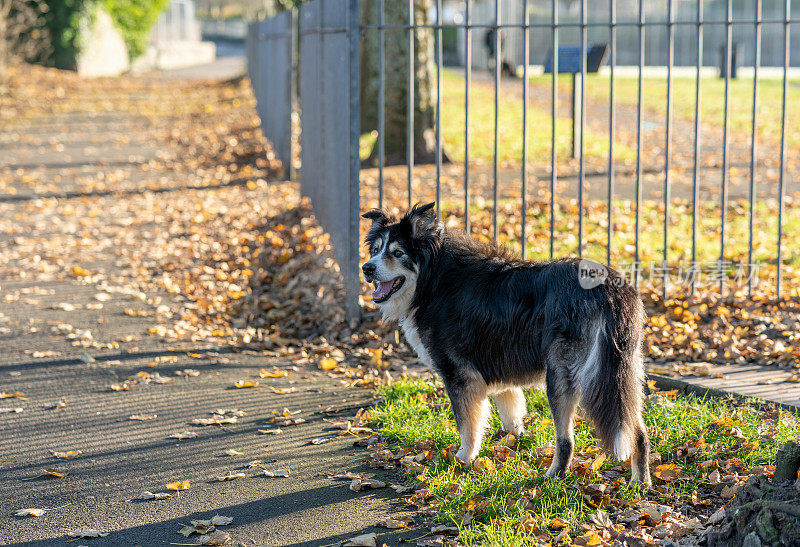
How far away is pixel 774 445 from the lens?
4.98 m

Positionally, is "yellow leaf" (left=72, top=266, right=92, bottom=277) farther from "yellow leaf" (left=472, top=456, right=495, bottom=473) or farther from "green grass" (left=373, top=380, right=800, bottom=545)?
"yellow leaf" (left=472, top=456, right=495, bottom=473)

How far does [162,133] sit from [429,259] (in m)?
18.9

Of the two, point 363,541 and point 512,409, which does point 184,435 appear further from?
point 512,409

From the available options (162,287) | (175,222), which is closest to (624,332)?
(162,287)

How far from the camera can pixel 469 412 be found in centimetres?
498

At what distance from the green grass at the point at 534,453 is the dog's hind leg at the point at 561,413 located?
0.08 metres

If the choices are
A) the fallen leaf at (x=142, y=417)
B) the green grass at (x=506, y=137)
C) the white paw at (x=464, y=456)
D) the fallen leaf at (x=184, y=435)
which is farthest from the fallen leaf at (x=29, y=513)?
the green grass at (x=506, y=137)

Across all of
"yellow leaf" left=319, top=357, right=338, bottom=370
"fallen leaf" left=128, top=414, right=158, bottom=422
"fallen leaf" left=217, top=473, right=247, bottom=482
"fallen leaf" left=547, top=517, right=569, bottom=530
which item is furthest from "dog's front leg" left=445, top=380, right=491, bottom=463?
"fallen leaf" left=128, top=414, right=158, bottom=422

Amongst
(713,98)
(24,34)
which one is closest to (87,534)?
(713,98)

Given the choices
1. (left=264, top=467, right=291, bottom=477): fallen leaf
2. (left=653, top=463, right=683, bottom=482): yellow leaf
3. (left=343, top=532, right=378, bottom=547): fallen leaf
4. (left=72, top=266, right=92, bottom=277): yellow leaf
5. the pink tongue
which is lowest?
(left=264, top=467, right=291, bottom=477): fallen leaf

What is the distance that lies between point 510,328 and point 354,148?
10.6 ft

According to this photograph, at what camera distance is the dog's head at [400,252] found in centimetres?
496

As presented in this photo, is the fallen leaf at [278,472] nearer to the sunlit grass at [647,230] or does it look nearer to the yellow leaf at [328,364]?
the yellow leaf at [328,364]

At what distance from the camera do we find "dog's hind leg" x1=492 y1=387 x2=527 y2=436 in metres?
5.31
